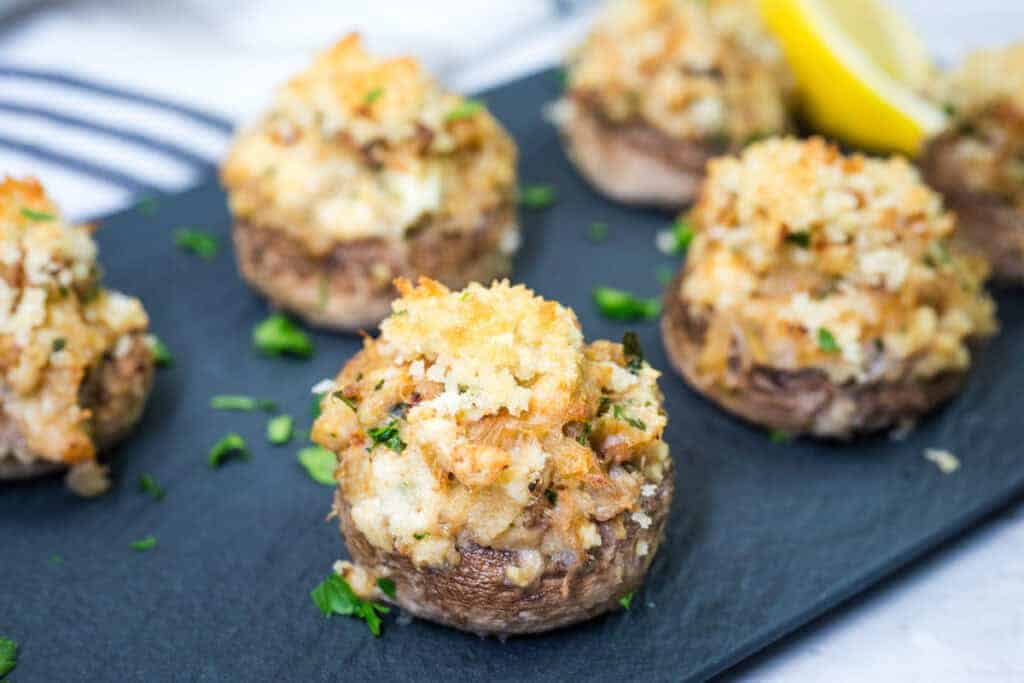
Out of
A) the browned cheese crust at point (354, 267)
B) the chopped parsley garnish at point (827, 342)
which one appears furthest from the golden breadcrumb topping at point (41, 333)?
the chopped parsley garnish at point (827, 342)

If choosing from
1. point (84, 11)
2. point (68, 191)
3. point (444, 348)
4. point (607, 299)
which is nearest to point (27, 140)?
point (68, 191)

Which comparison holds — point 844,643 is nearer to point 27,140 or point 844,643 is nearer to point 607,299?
point 607,299

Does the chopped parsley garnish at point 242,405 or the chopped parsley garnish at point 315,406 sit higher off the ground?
the chopped parsley garnish at point 315,406

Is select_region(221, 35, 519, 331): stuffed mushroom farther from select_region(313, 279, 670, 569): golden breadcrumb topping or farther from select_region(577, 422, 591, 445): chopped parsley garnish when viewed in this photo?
select_region(577, 422, 591, 445): chopped parsley garnish

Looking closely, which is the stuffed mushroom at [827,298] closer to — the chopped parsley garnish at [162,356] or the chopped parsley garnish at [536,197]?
the chopped parsley garnish at [536,197]

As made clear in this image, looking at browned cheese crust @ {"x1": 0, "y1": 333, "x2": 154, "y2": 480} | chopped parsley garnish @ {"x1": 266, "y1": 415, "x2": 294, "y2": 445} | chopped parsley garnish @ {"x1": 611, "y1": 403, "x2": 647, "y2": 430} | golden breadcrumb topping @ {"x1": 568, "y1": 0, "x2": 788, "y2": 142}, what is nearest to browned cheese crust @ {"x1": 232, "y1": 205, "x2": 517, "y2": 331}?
chopped parsley garnish @ {"x1": 266, "y1": 415, "x2": 294, "y2": 445}

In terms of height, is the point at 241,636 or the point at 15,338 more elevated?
the point at 15,338

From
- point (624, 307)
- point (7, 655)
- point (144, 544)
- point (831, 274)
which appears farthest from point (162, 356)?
point (831, 274)
